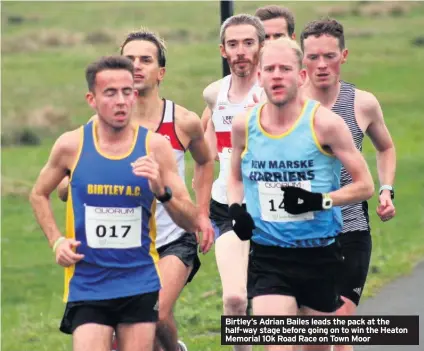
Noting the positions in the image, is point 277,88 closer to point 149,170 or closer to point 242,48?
point 149,170

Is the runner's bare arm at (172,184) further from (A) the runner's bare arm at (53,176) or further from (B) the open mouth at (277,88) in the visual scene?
(B) the open mouth at (277,88)

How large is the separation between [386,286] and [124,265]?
234 inches

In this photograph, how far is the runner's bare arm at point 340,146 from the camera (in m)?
8.84

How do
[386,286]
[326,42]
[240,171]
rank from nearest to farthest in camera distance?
[240,171], [326,42], [386,286]

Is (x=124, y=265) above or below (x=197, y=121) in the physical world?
below

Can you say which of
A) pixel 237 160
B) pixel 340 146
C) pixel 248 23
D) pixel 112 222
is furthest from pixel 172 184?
pixel 248 23

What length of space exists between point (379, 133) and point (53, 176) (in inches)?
96.7

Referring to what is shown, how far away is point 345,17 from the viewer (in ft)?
184

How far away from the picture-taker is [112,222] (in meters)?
8.66

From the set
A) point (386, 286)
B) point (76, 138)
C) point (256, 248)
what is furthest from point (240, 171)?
point (386, 286)

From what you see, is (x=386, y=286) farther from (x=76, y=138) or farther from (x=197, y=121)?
(x=76, y=138)

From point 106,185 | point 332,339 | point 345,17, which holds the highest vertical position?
point 345,17

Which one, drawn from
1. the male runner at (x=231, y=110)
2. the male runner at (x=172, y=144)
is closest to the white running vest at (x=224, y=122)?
the male runner at (x=231, y=110)

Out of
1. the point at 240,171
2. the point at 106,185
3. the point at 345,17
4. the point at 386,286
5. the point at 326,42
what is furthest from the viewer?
the point at 345,17
